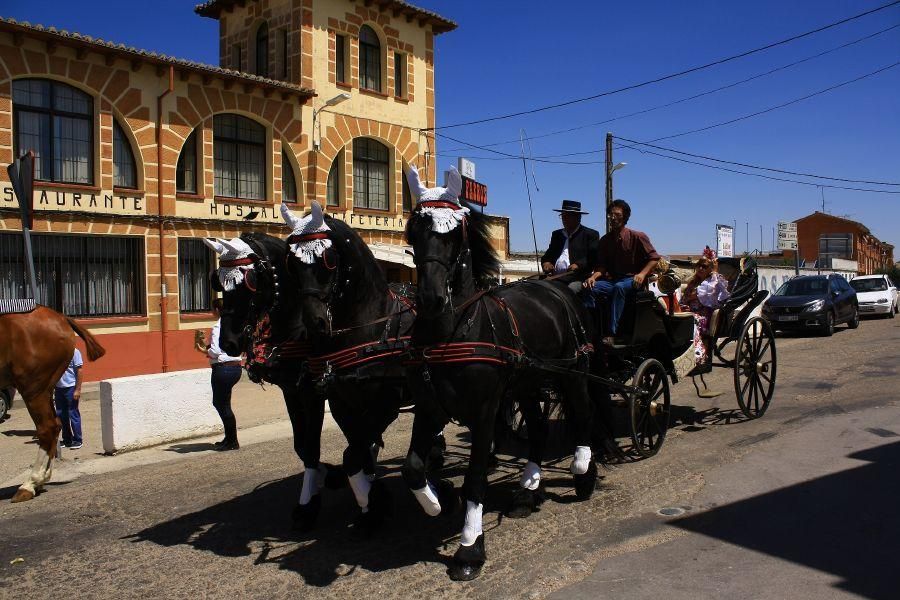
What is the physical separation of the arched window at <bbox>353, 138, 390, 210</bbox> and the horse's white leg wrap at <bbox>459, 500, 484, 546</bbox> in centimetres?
1596

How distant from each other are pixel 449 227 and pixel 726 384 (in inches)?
345

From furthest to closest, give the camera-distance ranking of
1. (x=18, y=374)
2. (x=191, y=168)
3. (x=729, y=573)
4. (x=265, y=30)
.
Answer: (x=265, y=30), (x=191, y=168), (x=18, y=374), (x=729, y=573)

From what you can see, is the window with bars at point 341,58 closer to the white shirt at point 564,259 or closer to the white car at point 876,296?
the white shirt at point 564,259

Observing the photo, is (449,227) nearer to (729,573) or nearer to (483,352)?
(483,352)

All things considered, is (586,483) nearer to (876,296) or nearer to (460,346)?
(460,346)

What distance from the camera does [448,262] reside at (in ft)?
15.1

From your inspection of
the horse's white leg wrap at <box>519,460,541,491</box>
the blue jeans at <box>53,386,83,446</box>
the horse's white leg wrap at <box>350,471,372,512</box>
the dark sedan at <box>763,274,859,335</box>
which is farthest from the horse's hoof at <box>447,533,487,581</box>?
the dark sedan at <box>763,274,859,335</box>

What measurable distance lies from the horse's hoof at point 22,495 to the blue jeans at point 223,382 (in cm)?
230

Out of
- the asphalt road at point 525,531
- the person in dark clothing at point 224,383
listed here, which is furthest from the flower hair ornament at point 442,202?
the person in dark clothing at point 224,383

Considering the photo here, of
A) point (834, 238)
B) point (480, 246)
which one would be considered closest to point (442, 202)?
point (480, 246)

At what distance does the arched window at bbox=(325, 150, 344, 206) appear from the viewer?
19469 millimetres

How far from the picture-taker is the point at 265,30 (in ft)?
64.0

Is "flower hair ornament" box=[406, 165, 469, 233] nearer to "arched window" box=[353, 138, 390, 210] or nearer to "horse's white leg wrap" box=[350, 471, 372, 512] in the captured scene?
"horse's white leg wrap" box=[350, 471, 372, 512]

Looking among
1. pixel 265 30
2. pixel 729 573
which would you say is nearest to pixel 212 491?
pixel 729 573
